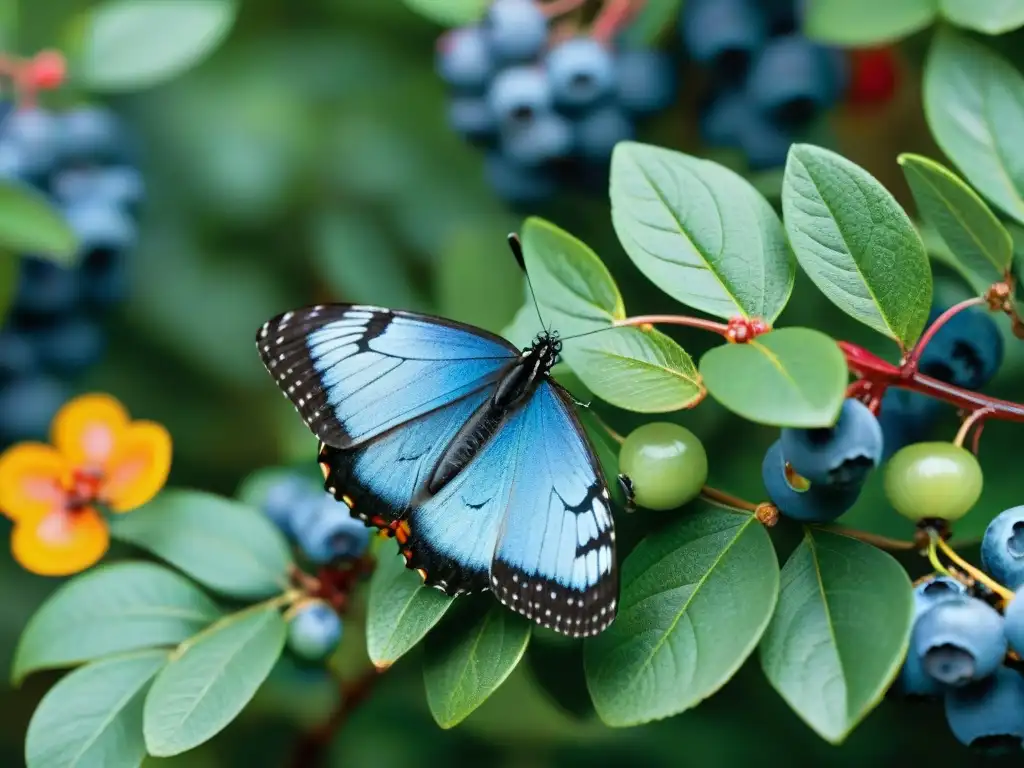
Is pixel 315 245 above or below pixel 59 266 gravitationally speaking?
below

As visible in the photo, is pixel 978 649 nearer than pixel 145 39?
Yes

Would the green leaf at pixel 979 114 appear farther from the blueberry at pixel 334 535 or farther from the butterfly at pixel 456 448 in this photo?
the blueberry at pixel 334 535

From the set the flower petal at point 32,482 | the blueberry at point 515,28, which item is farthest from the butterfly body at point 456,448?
the blueberry at point 515,28

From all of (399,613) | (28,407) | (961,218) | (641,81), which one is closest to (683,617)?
(399,613)

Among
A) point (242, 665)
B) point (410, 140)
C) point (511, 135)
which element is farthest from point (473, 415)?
point (410, 140)

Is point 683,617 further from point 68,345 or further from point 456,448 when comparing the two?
point 68,345

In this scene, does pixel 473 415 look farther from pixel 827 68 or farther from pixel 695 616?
pixel 827 68
